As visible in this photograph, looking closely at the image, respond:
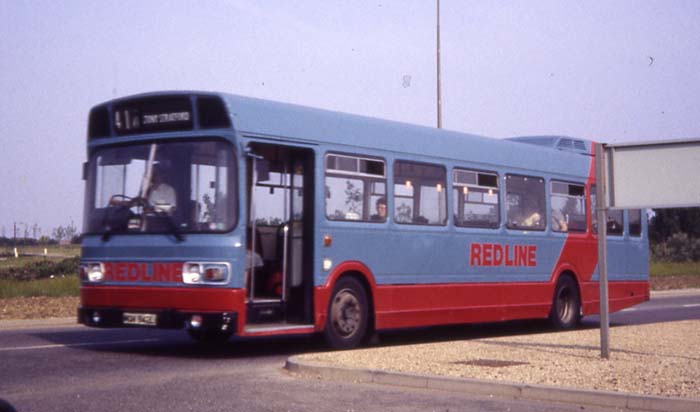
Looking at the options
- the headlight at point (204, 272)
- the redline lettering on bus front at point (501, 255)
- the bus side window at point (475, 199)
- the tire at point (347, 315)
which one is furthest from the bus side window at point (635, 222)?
the headlight at point (204, 272)

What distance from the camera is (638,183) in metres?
13.1

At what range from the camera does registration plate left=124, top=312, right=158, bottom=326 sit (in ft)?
44.4

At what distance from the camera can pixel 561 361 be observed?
12.8 meters

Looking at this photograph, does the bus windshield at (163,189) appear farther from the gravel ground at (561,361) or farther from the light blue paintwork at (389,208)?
the gravel ground at (561,361)

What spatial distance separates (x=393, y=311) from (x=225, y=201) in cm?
365

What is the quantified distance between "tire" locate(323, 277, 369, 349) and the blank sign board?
390 cm

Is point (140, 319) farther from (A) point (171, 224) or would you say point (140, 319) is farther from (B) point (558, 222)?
(B) point (558, 222)

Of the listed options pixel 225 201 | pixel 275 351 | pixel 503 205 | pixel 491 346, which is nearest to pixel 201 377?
pixel 225 201

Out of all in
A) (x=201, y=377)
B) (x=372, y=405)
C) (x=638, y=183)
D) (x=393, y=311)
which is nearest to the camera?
(x=372, y=405)

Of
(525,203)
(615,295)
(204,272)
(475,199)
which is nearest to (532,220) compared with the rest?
(525,203)

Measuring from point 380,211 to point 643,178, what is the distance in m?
4.19

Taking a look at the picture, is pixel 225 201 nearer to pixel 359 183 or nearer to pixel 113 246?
pixel 113 246

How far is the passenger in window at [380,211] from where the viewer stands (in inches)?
622

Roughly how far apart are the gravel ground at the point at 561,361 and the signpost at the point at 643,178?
2.75 ft
